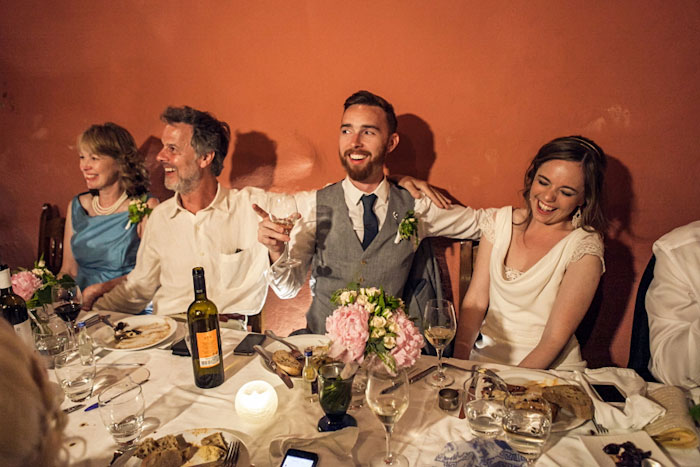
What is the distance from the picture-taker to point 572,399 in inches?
42.4

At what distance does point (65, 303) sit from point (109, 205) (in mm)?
1321

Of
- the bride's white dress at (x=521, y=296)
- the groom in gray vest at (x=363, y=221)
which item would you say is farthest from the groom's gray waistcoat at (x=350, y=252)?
the bride's white dress at (x=521, y=296)

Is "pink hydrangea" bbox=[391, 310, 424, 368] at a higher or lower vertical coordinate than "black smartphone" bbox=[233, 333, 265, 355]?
higher

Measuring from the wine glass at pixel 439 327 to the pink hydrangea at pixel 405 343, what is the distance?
0.22m

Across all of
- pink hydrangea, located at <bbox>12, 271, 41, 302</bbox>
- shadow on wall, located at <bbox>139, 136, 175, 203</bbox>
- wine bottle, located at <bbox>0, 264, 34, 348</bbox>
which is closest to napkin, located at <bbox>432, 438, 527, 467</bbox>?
wine bottle, located at <bbox>0, 264, 34, 348</bbox>

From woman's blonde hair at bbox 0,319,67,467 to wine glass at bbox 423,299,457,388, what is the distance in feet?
3.22

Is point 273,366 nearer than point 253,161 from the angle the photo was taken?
Yes

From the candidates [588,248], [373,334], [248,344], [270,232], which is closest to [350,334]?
[373,334]

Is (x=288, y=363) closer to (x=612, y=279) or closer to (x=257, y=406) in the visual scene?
(x=257, y=406)

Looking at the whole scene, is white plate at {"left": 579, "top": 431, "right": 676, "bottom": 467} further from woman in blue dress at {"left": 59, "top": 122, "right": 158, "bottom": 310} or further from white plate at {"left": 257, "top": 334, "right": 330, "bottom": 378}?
woman in blue dress at {"left": 59, "top": 122, "right": 158, "bottom": 310}

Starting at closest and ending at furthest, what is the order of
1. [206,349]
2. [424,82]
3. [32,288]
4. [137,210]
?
[206,349] → [32,288] → [424,82] → [137,210]

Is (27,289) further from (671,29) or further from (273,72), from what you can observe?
(671,29)

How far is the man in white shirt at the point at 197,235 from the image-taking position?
7.57ft

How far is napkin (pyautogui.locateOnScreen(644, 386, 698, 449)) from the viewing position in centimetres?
97
